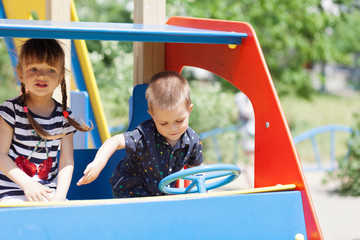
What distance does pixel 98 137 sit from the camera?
3.96 m

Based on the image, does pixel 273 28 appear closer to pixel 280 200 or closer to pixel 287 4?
pixel 287 4

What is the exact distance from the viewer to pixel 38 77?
2.44 m

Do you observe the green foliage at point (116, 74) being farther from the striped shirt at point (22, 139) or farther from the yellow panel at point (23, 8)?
the striped shirt at point (22, 139)

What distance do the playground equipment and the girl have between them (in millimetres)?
205

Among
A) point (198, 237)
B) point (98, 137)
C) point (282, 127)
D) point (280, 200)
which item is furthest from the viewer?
point (98, 137)

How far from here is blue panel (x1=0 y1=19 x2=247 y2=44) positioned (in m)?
2.12

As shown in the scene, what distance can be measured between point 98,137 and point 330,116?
961 cm

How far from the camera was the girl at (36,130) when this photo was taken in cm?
244

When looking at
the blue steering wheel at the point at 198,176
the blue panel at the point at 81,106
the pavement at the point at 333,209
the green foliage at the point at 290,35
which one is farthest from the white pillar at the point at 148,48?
the green foliage at the point at 290,35

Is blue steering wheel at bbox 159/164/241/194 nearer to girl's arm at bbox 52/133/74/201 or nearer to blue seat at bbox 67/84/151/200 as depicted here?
girl's arm at bbox 52/133/74/201

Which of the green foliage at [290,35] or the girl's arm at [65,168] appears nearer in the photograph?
the girl's arm at [65,168]

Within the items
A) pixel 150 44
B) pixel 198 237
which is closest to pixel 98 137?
pixel 150 44

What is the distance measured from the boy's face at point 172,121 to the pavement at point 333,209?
2844 millimetres

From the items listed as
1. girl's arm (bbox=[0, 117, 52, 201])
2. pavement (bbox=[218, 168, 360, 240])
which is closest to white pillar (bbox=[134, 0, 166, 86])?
girl's arm (bbox=[0, 117, 52, 201])
